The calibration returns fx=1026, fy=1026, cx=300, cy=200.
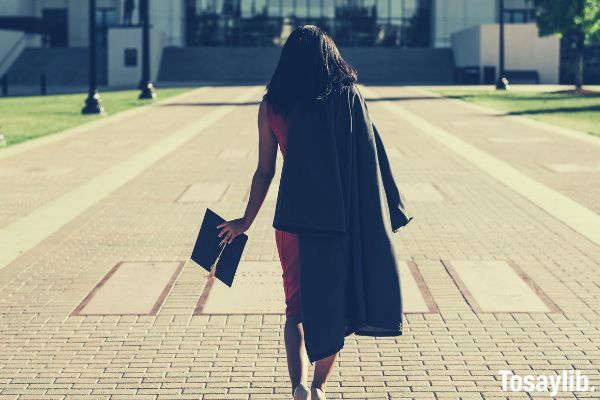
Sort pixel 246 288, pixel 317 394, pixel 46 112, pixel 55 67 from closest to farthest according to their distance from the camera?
1. pixel 317 394
2. pixel 246 288
3. pixel 46 112
4. pixel 55 67

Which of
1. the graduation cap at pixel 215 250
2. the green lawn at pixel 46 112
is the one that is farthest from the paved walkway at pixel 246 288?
the green lawn at pixel 46 112

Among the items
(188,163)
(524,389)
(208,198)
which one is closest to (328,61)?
(524,389)

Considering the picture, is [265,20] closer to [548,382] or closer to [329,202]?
[548,382]

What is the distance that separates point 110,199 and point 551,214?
Result: 5.14m

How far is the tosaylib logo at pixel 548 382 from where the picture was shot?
5207 millimetres

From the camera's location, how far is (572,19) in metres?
40.4

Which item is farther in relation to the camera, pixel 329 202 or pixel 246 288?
pixel 246 288

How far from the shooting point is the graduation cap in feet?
15.6

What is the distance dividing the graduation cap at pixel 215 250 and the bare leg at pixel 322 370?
0.57 meters

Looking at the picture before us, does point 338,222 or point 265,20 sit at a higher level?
point 265,20

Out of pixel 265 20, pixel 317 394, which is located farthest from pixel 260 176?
pixel 265 20

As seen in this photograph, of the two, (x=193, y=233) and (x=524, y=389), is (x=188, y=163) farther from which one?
(x=524, y=389)

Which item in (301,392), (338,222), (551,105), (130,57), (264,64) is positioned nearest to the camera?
(338,222)

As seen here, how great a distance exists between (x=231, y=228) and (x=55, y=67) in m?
57.3
